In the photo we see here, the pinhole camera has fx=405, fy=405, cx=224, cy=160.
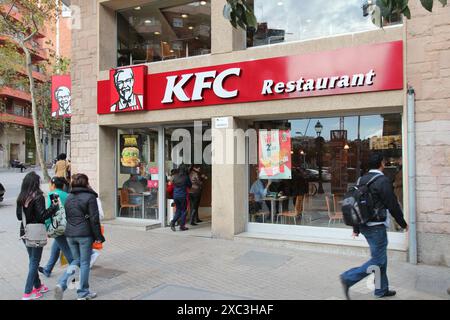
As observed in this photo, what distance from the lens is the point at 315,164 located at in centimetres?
845

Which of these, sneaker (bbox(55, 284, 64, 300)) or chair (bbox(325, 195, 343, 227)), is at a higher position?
chair (bbox(325, 195, 343, 227))

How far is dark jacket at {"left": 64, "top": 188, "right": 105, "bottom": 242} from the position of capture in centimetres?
498

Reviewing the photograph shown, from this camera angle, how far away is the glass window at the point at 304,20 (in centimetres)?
795

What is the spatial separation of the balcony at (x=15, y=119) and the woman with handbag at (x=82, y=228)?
44.8m

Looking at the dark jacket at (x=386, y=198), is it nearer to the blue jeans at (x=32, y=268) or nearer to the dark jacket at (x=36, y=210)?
the dark jacket at (x=36, y=210)

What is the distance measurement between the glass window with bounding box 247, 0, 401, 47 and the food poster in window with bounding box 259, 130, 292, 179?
6.52 ft

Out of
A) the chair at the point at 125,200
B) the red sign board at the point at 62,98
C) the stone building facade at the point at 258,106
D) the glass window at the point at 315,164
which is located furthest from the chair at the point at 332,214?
the red sign board at the point at 62,98

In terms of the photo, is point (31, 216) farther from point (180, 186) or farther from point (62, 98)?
point (62, 98)

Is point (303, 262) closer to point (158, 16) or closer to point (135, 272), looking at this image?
point (135, 272)

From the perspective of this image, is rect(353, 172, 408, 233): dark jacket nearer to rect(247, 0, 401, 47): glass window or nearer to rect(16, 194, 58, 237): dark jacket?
rect(247, 0, 401, 47): glass window

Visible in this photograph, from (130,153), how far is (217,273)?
5.57 meters

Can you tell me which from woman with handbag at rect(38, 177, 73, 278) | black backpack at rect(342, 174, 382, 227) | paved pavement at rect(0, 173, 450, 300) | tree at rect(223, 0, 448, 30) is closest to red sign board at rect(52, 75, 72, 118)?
paved pavement at rect(0, 173, 450, 300)
